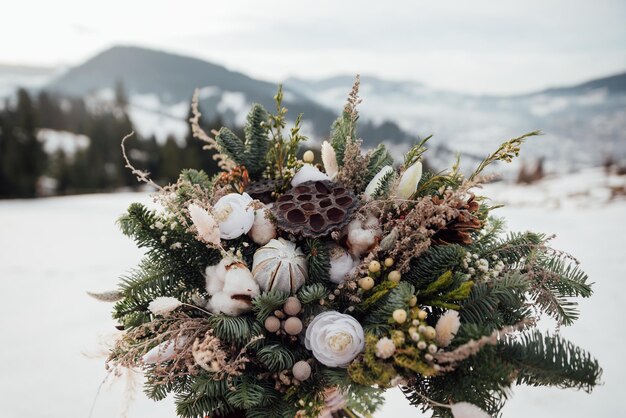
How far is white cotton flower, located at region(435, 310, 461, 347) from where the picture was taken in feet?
1.86

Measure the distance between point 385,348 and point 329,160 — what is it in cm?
35

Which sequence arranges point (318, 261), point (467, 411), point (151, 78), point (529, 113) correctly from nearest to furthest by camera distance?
point (467, 411)
point (318, 261)
point (529, 113)
point (151, 78)

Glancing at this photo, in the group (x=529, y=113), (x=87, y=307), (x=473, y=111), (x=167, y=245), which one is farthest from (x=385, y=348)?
(x=529, y=113)

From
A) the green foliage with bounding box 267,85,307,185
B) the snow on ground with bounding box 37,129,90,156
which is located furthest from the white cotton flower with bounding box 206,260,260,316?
the snow on ground with bounding box 37,129,90,156

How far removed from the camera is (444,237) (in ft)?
2.30

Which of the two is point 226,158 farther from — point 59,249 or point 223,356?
point 59,249

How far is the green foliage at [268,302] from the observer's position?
24.6 inches

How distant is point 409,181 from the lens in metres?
Answer: 0.69

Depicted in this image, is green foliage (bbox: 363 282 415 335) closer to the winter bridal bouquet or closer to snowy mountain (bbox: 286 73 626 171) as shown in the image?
the winter bridal bouquet

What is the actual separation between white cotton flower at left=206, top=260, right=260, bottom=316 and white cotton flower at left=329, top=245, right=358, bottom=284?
118mm

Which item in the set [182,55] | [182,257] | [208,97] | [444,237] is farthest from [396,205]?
[182,55]

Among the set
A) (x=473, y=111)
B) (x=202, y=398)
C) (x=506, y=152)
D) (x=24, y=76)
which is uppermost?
(x=506, y=152)

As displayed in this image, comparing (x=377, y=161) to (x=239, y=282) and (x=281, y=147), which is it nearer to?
Result: (x=281, y=147)

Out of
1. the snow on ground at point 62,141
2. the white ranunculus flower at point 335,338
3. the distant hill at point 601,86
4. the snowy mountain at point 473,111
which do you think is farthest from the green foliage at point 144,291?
the distant hill at point 601,86
